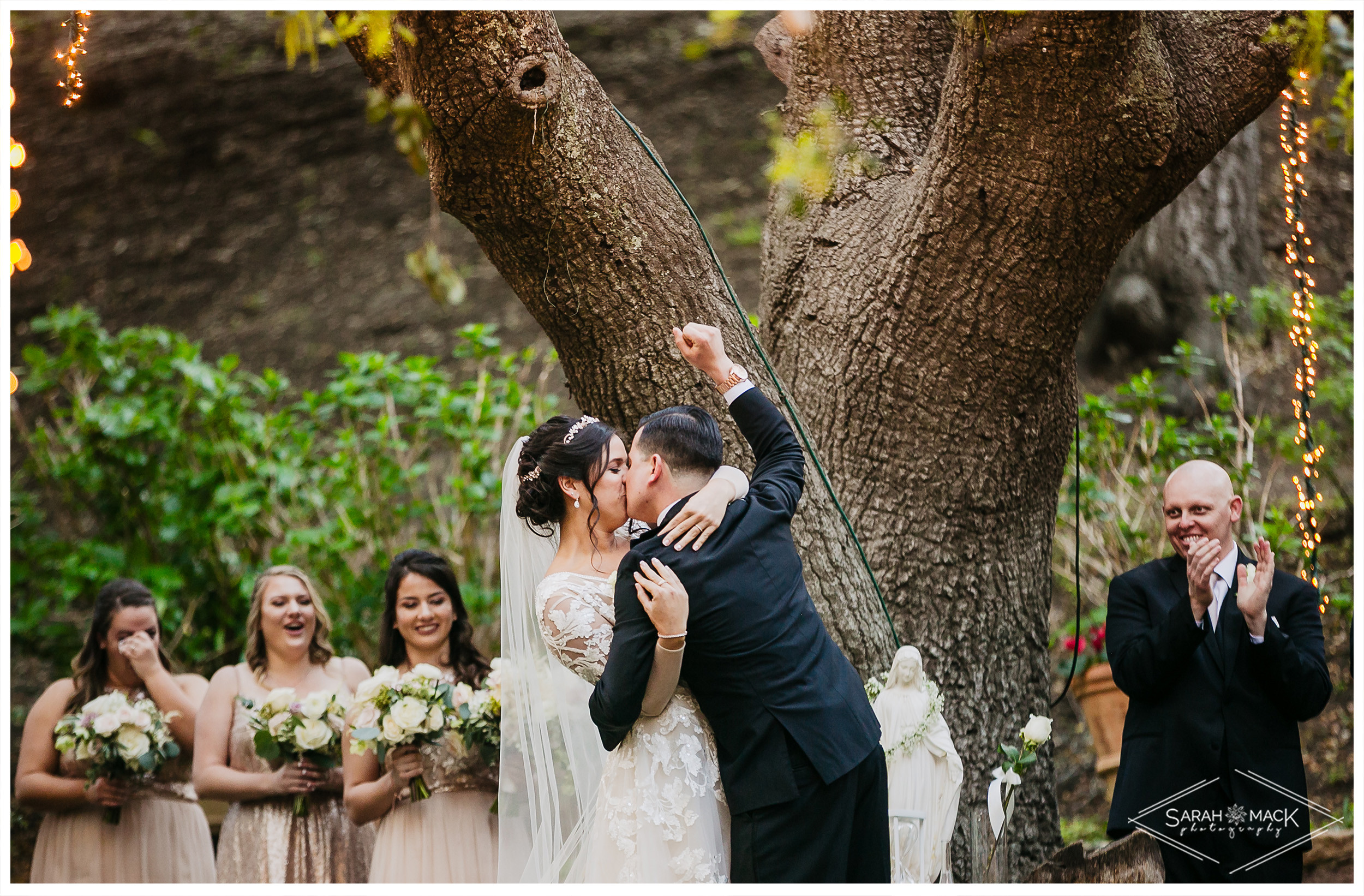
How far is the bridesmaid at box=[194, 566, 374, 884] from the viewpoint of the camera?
4199 millimetres

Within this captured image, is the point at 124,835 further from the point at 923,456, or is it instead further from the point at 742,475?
the point at 923,456

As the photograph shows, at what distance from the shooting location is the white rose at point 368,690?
3.92 metres

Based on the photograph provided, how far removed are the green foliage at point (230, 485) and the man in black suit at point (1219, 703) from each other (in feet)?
12.3

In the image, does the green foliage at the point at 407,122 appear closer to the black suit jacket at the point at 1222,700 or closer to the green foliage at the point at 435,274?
the green foliage at the point at 435,274

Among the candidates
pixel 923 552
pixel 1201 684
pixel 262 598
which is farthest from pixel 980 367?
pixel 262 598

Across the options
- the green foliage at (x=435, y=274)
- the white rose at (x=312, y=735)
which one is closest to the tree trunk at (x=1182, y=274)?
the white rose at (x=312, y=735)

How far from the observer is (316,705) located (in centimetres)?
409

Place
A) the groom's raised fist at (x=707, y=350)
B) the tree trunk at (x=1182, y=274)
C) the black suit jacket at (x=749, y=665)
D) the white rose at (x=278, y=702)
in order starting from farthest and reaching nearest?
the tree trunk at (x=1182, y=274) < the white rose at (x=278, y=702) < the groom's raised fist at (x=707, y=350) < the black suit jacket at (x=749, y=665)

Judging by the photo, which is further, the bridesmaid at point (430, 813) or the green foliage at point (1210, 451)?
the green foliage at point (1210, 451)

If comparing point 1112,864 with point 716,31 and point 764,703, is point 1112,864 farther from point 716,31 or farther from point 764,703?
point 716,31

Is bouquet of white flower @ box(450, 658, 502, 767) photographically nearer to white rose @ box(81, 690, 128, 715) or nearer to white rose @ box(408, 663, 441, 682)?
white rose @ box(408, 663, 441, 682)

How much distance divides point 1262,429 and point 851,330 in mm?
3769

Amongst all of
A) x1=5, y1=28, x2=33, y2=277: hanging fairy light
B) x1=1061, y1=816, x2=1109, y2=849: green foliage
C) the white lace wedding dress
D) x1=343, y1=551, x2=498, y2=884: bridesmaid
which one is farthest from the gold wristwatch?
x1=1061, y1=816, x2=1109, y2=849: green foliage

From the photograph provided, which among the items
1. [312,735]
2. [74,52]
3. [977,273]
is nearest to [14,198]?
[74,52]
